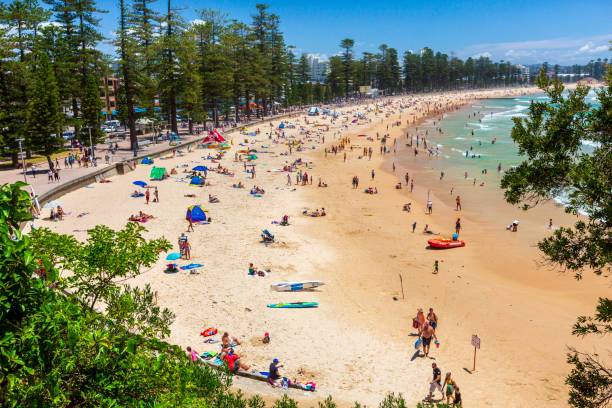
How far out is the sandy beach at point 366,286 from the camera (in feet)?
40.5

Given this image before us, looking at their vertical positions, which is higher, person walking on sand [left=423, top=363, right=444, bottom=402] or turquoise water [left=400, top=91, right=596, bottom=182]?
turquoise water [left=400, top=91, right=596, bottom=182]

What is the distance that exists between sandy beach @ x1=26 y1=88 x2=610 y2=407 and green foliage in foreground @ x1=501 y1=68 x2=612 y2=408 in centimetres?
601

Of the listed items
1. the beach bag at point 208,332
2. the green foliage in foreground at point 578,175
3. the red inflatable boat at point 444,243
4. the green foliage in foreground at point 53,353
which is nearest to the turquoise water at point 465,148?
the red inflatable boat at point 444,243

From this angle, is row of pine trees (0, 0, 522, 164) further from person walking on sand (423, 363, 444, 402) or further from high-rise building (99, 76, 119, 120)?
person walking on sand (423, 363, 444, 402)

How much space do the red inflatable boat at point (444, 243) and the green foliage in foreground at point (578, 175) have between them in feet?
52.6

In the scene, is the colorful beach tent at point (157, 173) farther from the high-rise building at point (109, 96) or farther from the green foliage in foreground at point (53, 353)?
the high-rise building at point (109, 96)

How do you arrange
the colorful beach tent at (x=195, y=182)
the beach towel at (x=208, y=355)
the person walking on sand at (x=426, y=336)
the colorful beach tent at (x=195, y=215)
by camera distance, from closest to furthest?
the beach towel at (x=208, y=355), the person walking on sand at (x=426, y=336), the colorful beach tent at (x=195, y=215), the colorful beach tent at (x=195, y=182)

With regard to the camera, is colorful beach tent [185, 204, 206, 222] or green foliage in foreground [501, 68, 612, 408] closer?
green foliage in foreground [501, 68, 612, 408]

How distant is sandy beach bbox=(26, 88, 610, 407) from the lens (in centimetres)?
1234

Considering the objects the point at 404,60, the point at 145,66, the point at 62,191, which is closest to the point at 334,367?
the point at 62,191

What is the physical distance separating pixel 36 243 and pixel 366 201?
2702 cm

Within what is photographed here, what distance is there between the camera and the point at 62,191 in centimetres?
2767

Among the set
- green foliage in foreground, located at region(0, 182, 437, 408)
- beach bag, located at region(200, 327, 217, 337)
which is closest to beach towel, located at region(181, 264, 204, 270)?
beach bag, located at region(200, 327, 217, 337)

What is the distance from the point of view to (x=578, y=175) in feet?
18.7
